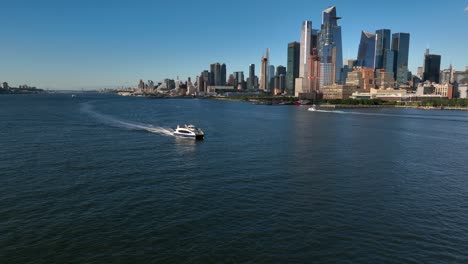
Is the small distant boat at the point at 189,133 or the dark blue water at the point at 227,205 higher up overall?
the small distant boat at the point at 189,133

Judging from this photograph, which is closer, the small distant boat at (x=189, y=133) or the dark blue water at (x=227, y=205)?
the dark blue water at (x=227, y=205)

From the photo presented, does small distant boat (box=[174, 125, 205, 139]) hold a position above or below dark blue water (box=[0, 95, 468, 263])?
above

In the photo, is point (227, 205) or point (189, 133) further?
point (189, 133)

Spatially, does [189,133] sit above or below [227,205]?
above

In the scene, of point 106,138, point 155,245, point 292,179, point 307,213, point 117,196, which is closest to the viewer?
point 155,245

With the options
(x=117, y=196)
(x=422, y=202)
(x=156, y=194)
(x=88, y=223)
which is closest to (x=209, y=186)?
Answer: (x=156, y=194)

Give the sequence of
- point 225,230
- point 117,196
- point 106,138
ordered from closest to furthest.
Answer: point 225,230 → point 117,196 → point 106,138

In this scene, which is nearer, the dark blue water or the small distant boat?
the dark blue water

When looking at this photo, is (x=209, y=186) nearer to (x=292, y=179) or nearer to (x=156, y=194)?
(x=156, y=194)
